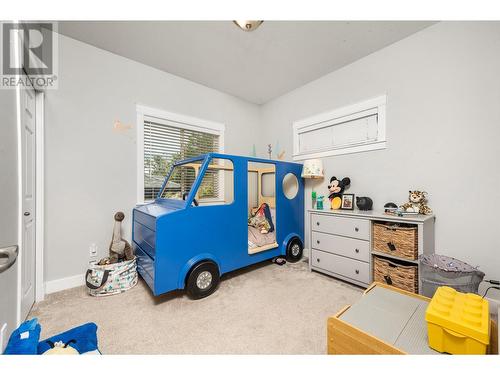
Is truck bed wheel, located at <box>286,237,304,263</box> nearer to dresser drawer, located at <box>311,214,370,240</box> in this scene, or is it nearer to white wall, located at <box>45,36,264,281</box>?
dresser drawer, located at <box>311,214,370,240</box>

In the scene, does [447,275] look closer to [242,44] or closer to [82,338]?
[82,338]

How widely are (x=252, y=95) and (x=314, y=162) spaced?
64.4 inches

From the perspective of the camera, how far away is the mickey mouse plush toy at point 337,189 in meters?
2.62

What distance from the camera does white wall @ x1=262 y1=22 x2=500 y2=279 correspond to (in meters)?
1.73

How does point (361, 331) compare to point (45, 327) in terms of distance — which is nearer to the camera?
point (361, 331)

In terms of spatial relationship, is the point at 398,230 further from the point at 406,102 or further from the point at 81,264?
the point at 81,264

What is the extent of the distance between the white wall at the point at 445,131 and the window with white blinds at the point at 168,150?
2239mm

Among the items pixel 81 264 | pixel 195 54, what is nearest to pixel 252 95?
pixel 195 54

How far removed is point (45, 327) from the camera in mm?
1548

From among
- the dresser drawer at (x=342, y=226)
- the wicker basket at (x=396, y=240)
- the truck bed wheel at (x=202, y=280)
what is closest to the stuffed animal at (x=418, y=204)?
the wicker basket at (x=396, y=240)

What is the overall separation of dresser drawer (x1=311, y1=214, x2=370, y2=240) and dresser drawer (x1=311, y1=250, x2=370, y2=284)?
0.27 metres

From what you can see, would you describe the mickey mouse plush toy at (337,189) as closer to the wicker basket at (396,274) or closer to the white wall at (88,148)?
the wicker basket at (396,274)

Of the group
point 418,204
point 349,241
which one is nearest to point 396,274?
point 349,241

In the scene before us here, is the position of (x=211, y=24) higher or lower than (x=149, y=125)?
higher
